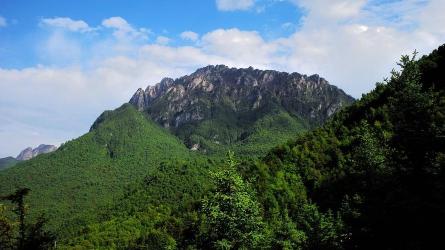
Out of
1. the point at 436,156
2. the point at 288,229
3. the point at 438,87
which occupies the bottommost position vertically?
the point at 288,229

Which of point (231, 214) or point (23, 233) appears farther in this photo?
point (23, 233)

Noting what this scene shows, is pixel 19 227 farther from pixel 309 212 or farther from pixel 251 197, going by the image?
pixel 309 212

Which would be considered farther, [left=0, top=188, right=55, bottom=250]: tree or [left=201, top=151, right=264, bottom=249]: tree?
[left=0, top=188, right=55, bottom=250]: tree

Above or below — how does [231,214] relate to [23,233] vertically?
above

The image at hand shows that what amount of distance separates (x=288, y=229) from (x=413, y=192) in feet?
94.0

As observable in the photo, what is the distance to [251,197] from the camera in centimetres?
3102

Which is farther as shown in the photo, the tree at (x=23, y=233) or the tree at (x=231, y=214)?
the tree at (x=23, y=233)

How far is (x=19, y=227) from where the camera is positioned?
113ft

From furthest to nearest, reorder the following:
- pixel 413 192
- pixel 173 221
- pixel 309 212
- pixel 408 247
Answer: pixel 173 221 < pixel 309 212 < pixel 413 192 < pixel 408 247

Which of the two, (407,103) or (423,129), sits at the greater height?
(407,103)

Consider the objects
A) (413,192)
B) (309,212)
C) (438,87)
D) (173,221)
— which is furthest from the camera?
(173,221)

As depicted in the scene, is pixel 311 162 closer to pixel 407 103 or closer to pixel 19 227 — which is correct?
pixel 407 103

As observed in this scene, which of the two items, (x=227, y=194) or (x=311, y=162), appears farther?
(x=311, y=162)

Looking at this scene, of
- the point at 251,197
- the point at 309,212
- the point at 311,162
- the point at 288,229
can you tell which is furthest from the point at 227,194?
the point at 311,162
